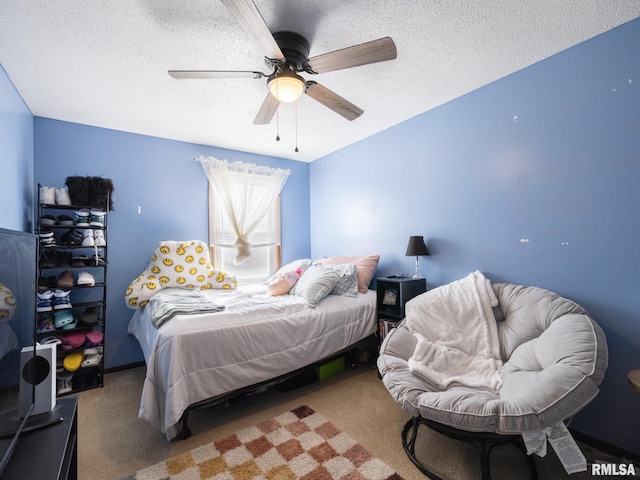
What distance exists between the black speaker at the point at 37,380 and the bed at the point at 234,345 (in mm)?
648

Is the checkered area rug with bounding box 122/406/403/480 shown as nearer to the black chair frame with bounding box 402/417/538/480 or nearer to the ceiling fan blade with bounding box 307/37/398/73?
the black chair frame with bounding box 402/417/538/480

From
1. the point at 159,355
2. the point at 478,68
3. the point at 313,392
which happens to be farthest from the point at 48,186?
the point at 478,68

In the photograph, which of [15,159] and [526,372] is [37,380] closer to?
[15,159]

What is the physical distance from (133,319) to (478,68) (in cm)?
387

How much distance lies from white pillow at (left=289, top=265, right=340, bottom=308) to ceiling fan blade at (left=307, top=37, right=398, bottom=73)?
5.78ft

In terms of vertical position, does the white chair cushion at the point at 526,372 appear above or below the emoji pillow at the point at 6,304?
below

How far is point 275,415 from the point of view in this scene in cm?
220

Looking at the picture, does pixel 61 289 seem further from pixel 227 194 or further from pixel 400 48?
pixel 400 48

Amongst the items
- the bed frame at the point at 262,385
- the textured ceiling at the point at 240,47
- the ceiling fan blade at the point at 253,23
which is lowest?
the bed frame at the point at 262,385

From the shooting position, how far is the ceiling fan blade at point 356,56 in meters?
1.54

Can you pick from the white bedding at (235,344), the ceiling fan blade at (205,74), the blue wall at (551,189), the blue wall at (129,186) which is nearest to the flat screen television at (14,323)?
the white bedding at (235,344)

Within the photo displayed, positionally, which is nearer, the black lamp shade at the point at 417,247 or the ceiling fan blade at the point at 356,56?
the ceiling fan blade at the point at 356,56

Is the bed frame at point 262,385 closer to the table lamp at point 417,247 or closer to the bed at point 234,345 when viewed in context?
the bed at point 234,345
